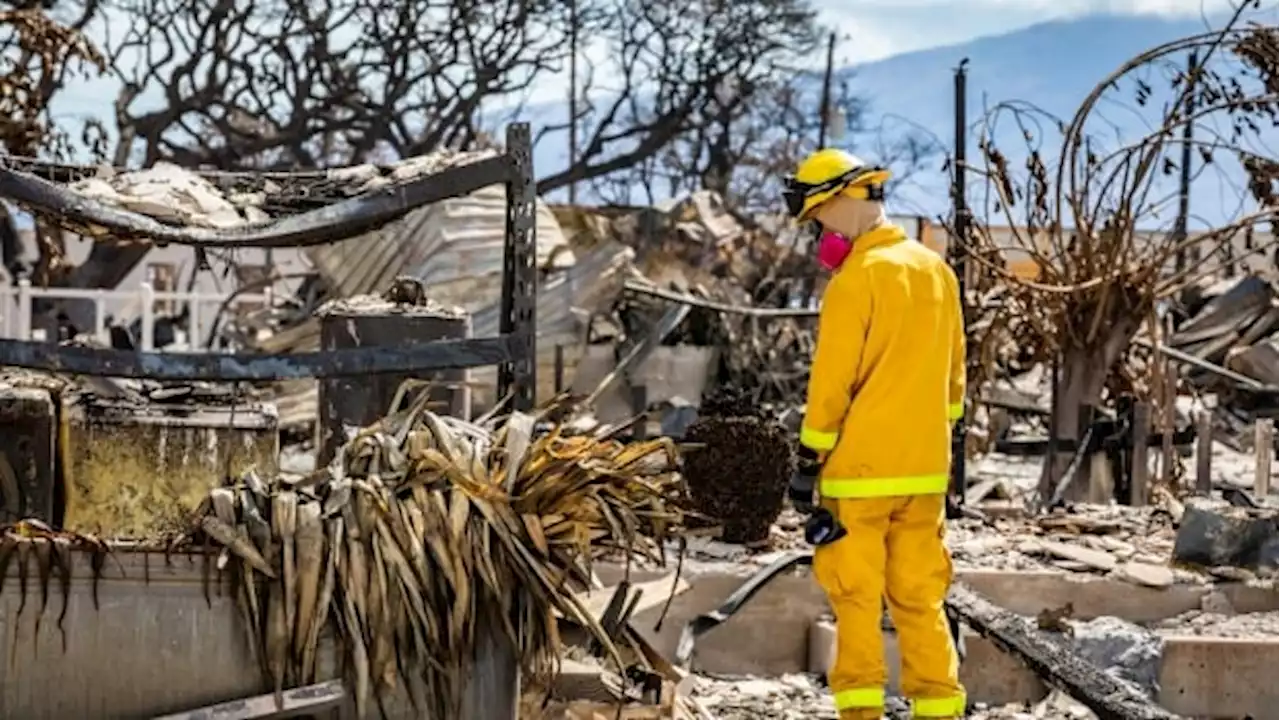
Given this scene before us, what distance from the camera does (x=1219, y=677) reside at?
305 inches

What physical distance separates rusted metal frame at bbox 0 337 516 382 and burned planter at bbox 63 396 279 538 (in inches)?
76.4

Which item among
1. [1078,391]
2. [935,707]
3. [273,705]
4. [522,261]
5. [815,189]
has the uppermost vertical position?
[815,189]

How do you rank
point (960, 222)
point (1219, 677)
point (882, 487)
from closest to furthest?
point (882, 487), point (1219, 677), point (960, 222)

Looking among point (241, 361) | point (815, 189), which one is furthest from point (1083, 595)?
point (241, 361)

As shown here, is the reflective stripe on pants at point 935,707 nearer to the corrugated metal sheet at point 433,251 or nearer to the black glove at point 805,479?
the black glove at point 805,479

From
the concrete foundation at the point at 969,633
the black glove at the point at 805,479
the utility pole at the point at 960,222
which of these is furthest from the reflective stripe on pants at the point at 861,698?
the utility pole at the point at 960,222

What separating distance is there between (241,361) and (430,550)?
2.95 feet

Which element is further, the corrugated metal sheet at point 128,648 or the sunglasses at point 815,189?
the sunglasses at point 815,189

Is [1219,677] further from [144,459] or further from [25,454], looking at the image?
[25,454]

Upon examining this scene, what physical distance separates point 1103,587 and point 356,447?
5.41 meters

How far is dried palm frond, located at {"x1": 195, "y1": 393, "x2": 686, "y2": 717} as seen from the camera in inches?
178

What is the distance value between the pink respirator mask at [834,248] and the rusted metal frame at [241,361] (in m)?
1.19

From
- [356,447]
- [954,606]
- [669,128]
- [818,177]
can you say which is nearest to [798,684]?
[954,606]

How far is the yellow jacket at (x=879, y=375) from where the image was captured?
544 centimetres
